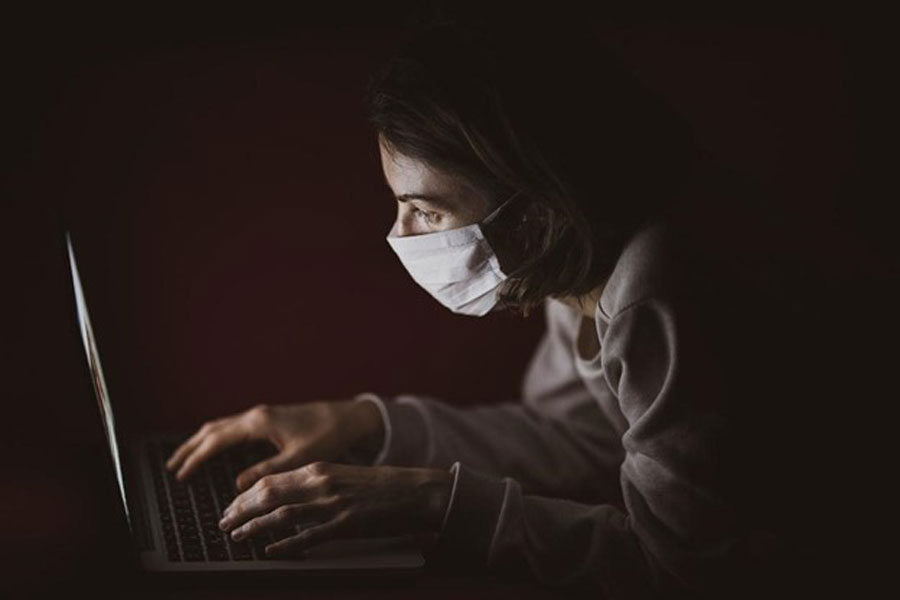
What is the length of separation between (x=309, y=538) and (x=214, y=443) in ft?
0.72

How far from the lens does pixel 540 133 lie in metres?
0.95

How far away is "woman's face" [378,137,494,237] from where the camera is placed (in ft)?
3.24

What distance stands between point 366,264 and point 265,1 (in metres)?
0.34

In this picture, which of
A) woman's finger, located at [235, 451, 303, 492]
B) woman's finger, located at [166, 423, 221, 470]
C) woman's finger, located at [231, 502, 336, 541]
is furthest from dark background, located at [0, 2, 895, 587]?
woman's finger, located at [231, 502, 336, 541]

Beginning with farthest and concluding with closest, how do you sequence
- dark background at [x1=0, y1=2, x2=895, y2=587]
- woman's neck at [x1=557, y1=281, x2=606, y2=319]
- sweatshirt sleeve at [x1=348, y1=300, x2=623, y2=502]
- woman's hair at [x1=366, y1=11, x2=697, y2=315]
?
dark background at [x1=0, y1=2, x2=895, y2=587] → sweatshirt sleeve at [x1=348, y1=300, x2=623, y2=502] → woman's neck at [x1=557, y1=281, x2=606, y2=319] → woman's hair at [x1=366, y1=11, x2=697, y2=315]

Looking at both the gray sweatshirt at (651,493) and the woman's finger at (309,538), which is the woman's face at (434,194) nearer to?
the gray sweatshirt at (651,493)

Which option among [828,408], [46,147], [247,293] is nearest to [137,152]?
[46,147]

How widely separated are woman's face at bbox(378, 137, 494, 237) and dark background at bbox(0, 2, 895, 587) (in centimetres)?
40

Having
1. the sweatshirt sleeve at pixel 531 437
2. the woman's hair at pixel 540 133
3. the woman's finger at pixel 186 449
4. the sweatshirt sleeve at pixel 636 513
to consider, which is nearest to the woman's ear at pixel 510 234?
the woman's hair at pixel 540 133

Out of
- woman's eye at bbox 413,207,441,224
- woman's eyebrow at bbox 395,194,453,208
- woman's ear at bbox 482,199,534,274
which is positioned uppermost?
woman's eyebrow at bbox 395,194,453,208

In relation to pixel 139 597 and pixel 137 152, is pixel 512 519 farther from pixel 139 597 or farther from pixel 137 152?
pixel 137 152

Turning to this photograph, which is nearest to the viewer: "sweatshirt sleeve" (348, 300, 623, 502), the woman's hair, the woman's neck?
the woman's hair

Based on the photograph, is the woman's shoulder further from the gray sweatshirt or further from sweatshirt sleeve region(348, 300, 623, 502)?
sweatshirt sleeve region(348, 300, 623, 502)

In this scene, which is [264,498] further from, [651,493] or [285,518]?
[651,493]
